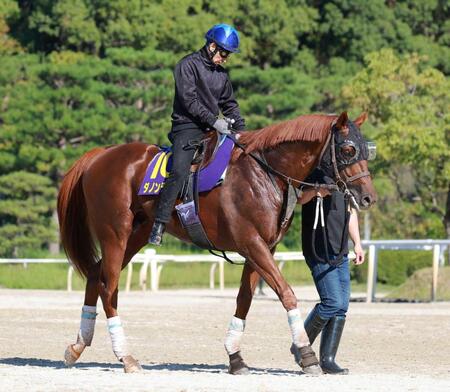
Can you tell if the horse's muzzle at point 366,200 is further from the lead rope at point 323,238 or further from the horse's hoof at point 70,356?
the horse's hoof at point 70,356

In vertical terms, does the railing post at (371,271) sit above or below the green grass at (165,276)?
above

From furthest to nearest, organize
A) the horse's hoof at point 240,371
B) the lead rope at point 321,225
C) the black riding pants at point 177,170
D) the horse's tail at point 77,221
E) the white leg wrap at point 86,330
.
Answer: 1. the horse's tail at point 77,221
2. the white leg wrap at point 86,330
3. the black riding pants at point 177,170
4. the lead rope at point 321,225
5. the horse's hoof at point 240,371

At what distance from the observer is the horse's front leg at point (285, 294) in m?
9.40

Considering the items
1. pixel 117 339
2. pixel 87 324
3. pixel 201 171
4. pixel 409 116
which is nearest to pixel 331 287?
pixel 201 171

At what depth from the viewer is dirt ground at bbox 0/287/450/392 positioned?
8.62 meters

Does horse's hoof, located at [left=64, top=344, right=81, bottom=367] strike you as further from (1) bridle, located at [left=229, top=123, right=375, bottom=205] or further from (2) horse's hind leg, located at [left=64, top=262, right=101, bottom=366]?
(1) bridle, located at [left=229, top=123, right=375, bottom=205]

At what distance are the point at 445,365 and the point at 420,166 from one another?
1113 inches

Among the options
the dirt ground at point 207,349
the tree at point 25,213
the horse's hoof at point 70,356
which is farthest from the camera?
the tree at point 25,213

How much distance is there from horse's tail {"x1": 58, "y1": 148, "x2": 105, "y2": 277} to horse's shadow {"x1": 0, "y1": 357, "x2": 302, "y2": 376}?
33.8 inches

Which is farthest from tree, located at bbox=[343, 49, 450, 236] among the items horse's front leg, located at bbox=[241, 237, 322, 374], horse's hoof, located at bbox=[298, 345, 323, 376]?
horse's hoof, located at bbox=[298, 345, 323, 376]

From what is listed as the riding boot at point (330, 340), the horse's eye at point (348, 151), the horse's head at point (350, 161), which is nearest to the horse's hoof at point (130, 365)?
the riding boot at point (330, 340)

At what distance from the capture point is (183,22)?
1793 inches

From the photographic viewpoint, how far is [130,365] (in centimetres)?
974

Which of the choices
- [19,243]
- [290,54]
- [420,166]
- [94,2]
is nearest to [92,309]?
[19,243]
